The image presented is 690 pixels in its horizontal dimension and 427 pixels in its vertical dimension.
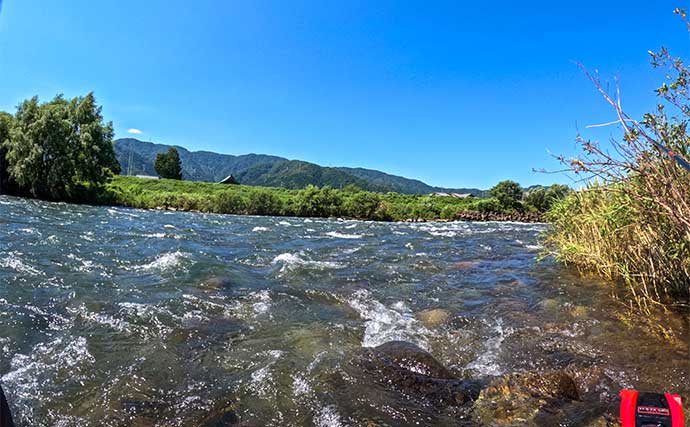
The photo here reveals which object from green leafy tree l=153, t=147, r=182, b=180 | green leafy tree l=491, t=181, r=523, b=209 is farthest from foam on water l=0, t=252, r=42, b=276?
green leafy tree l=153, t=147, r=182, b=180

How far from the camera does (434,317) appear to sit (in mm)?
7426

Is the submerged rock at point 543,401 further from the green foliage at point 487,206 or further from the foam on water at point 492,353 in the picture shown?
the green foliage at point 487,206

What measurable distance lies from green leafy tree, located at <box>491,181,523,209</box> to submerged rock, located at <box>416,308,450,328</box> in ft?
180

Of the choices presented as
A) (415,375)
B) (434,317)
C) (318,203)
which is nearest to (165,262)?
(434,317)

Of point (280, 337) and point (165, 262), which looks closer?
point (280, 337)

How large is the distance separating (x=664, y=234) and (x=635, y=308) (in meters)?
1.49

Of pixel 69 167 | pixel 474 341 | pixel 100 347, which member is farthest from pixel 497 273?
pixel 69 167

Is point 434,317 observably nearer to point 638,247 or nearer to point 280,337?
point 280,337

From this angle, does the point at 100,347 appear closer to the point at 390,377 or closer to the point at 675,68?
the point at 390,377

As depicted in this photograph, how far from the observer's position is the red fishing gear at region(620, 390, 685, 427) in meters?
2.26

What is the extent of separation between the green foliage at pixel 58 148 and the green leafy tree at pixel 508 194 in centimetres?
4871

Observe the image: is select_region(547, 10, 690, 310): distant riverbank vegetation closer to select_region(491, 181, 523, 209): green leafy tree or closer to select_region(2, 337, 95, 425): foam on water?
select_region(2, 337, 95, 425): foam on water

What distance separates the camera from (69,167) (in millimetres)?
35125

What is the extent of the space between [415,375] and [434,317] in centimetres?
268
